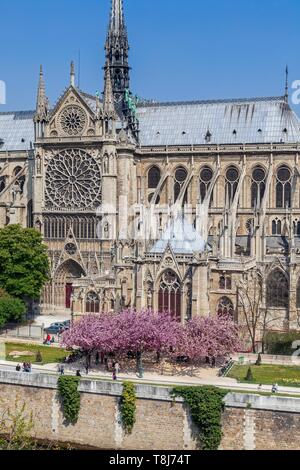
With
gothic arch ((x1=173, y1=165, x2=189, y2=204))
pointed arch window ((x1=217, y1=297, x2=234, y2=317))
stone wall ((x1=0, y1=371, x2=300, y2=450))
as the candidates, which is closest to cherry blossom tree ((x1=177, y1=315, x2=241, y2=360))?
pointed arch window ((x1=217, y1=297, x2=234, y2=317))

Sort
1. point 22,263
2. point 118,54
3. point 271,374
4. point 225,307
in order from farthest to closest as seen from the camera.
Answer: point 118,54, point 22,263, point 225,307, point 271,374

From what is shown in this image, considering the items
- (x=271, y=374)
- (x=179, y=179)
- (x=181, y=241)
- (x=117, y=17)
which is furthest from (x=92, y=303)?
(x=117, y=17)

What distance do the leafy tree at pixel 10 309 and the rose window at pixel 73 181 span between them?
15392 millimetres

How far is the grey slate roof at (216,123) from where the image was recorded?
271 feet

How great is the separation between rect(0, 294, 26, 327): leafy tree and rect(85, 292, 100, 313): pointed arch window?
5137 millimetres

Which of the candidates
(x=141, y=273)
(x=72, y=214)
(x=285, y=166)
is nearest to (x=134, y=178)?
(x=72, y=214)

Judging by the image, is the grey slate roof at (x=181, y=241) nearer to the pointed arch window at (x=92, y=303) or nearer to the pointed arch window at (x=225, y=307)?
the pointed arch window at (x=225, y=307)

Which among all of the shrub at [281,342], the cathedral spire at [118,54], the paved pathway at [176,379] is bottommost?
the paved pathway at [176,379]

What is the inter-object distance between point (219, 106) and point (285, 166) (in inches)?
427

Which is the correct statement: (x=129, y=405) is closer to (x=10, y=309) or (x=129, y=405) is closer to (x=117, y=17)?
(x=10, y=309)

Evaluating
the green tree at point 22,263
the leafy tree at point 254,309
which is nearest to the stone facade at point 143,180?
the leafy tree at point 254,309

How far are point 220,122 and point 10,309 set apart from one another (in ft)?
102

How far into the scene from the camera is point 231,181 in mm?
82438
